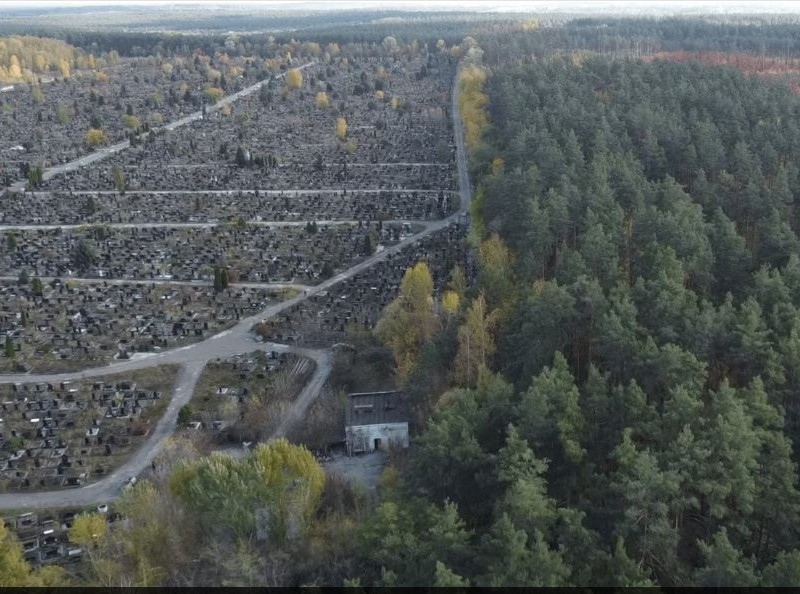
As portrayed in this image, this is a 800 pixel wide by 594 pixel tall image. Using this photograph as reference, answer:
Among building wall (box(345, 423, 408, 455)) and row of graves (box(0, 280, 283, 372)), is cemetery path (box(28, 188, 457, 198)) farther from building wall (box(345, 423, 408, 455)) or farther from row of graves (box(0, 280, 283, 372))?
building wall (box(345, 423, 408, 455))

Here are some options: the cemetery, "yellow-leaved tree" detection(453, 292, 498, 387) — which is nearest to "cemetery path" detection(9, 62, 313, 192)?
the cemetery

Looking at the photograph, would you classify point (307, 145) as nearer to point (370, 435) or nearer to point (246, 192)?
point (246, 192)

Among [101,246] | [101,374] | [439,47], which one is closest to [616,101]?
[101,246]

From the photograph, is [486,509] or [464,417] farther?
[464,417]

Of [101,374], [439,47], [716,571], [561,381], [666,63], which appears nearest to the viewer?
[716,571]

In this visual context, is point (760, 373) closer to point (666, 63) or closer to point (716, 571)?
point (716, 571)

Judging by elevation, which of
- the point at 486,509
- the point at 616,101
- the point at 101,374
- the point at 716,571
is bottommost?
the point at 101,374

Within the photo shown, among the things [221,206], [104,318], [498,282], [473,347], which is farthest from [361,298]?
[221,206]
